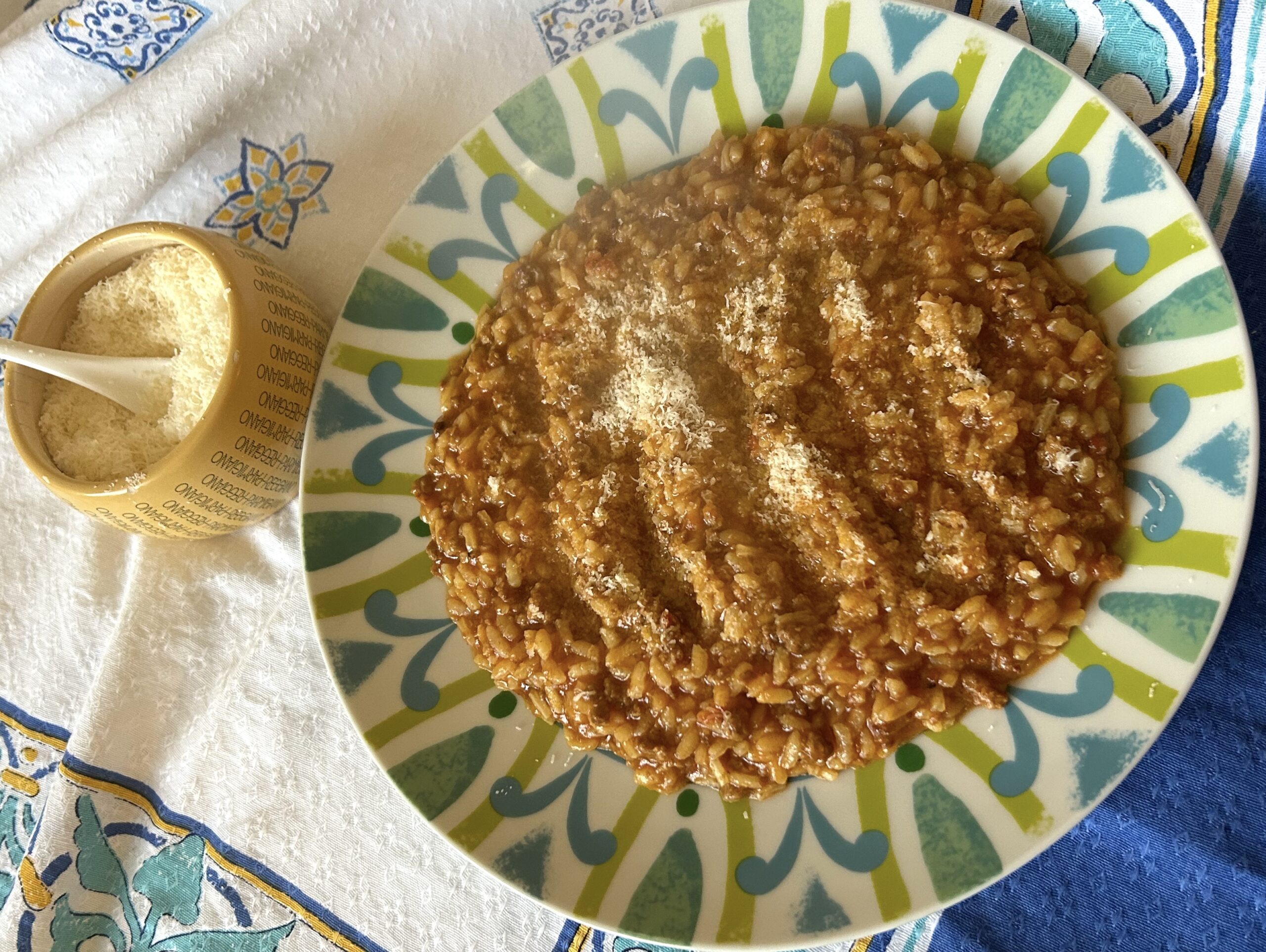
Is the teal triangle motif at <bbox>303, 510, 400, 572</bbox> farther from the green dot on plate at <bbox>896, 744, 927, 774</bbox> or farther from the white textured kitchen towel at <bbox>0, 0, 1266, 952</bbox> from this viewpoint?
the green dot on plate at <bbox>896, 744, 927, 774</bbox>

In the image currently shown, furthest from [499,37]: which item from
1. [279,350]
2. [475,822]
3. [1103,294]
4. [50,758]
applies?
[50,758]

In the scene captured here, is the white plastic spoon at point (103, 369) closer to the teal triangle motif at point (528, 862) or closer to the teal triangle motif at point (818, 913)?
the teal triangle motif at point (528, 862)

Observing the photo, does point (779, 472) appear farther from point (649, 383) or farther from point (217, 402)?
point (217, 402)

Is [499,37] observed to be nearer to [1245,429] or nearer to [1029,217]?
[1029,217]

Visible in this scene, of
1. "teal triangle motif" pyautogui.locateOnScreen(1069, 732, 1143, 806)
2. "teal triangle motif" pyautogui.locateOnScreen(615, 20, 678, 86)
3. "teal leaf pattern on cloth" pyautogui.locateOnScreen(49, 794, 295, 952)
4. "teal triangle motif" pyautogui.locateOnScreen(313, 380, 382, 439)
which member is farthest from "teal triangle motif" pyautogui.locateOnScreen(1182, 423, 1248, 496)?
"teal leaf pattern on cloth" pyautogui.locateOnScreen(49, 794, 295, 952)

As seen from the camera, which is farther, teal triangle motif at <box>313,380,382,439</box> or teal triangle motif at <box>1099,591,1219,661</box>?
teal triangle motif at <box>313,380,382,439</box>

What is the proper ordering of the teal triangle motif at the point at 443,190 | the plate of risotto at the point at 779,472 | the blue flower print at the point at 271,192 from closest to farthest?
the plate of risotto at the point at 779,472 < the teal triangle motif at the point at 443,190 < the blue flower print at the point at 271,192

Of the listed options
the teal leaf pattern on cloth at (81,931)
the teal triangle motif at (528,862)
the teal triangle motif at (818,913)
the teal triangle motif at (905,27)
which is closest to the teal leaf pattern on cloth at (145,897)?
the teal leaf pattern on cloth at (81,931)
